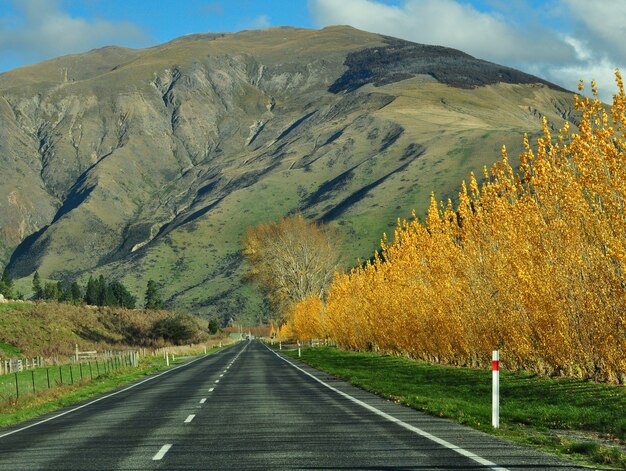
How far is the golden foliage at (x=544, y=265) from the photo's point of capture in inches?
884

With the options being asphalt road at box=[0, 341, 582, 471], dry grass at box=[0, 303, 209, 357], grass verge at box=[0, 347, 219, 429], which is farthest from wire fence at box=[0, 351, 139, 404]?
dry grass at box=[0, 303, 209, 357]

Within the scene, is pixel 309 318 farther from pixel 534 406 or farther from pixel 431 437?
pixel 431 437

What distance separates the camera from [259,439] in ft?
51.1

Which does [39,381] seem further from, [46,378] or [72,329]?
[72,329]

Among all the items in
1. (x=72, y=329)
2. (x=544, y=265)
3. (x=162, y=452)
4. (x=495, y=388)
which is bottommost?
(x=72, y=329)

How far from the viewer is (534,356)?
27766 mm

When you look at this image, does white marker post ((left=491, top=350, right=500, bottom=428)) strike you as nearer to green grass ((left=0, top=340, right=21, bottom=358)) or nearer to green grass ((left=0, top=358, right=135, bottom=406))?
green grass ((left=0, top=358, right=135, bottom=406))

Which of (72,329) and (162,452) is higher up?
(162,452)

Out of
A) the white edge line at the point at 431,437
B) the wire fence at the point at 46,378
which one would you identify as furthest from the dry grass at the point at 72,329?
the white edge line at the point at 431,437

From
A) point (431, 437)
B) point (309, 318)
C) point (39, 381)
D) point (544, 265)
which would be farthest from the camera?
point (309, 318)

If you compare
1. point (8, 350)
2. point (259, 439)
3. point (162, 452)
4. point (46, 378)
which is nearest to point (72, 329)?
point (8, 350)

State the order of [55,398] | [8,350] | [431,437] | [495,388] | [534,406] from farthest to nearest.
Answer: [8,350] → [55,398] → [534,406] → [495,388] → [431,437]

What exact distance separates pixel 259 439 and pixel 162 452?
2.10 m

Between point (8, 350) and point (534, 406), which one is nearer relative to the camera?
point (534, 406)
